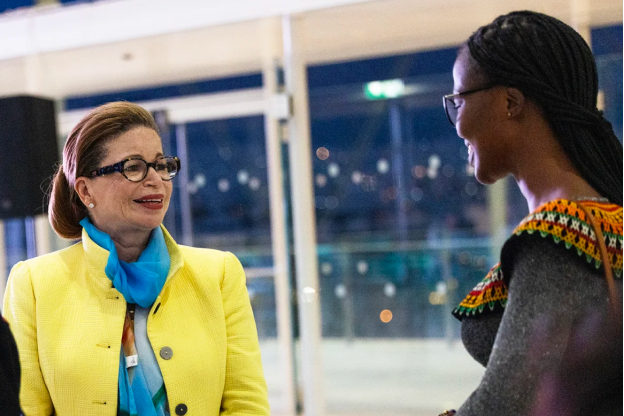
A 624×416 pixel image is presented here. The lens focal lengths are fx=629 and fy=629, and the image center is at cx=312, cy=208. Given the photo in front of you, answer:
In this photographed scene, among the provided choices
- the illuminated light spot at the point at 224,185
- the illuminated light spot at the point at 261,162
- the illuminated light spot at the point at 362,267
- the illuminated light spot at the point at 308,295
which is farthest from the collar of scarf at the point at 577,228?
the illuminated light spot at the point at 224,185

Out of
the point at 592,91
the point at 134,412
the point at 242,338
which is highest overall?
the point at 592,91

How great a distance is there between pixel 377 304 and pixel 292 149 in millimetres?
1655

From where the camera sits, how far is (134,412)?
60.7 inches

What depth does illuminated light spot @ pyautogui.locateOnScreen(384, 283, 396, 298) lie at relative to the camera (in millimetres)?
5093

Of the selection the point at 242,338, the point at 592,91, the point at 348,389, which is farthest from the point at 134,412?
the point at 348,389

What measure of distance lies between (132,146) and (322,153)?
3.19m

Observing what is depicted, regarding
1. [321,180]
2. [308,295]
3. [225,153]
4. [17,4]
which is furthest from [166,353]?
[17,4]

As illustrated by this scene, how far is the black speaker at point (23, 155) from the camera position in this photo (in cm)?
346

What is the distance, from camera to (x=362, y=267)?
512 cm

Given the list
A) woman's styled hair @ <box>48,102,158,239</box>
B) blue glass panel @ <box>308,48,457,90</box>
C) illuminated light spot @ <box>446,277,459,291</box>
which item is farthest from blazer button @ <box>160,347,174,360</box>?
illuminated light spot @ <box>446,277,459,291</box>

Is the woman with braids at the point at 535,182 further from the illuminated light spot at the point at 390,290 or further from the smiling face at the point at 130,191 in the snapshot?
the illuminated light spot at the point at 390,290

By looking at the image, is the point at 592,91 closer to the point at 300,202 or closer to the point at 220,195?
the point at 300,202

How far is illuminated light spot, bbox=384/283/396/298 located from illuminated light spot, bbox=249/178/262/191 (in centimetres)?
136

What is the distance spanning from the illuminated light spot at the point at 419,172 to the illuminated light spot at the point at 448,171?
0.15m
